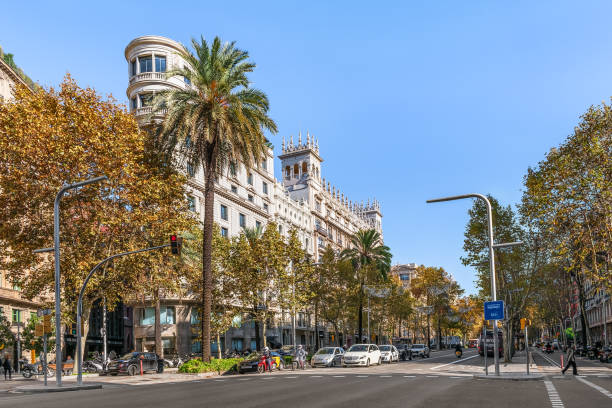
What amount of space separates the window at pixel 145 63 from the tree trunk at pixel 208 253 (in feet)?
98.8

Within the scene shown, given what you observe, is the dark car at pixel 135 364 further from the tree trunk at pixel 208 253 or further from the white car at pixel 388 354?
the white car at pixel 388 354

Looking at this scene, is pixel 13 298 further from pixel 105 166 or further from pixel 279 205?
pixel 279 205

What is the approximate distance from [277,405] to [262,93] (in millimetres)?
23334

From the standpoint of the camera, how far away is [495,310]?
2488cm

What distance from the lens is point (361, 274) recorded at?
210ft

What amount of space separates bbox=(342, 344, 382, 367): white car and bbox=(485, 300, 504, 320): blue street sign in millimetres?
17120

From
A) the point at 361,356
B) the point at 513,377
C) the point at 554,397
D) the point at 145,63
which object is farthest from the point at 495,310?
the point at 145,63

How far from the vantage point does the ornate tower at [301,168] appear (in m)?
93.2

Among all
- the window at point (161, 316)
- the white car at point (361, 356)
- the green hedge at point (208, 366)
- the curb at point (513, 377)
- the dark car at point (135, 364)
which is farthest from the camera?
the window at point (161, 316)

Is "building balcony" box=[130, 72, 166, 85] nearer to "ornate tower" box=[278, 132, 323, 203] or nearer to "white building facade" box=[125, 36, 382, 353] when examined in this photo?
"white building facade" box=[125, 36, 382, 353]

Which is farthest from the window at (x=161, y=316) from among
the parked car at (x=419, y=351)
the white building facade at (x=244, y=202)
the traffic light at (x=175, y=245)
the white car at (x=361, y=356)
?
the traffic light at (x=175, y=245)

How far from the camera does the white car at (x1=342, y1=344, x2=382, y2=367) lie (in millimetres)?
40625

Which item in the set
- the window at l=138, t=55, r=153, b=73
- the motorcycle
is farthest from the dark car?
the window at l=138, t=55, r=153, b=73

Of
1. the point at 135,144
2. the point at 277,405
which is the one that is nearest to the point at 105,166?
the point at 135,144
